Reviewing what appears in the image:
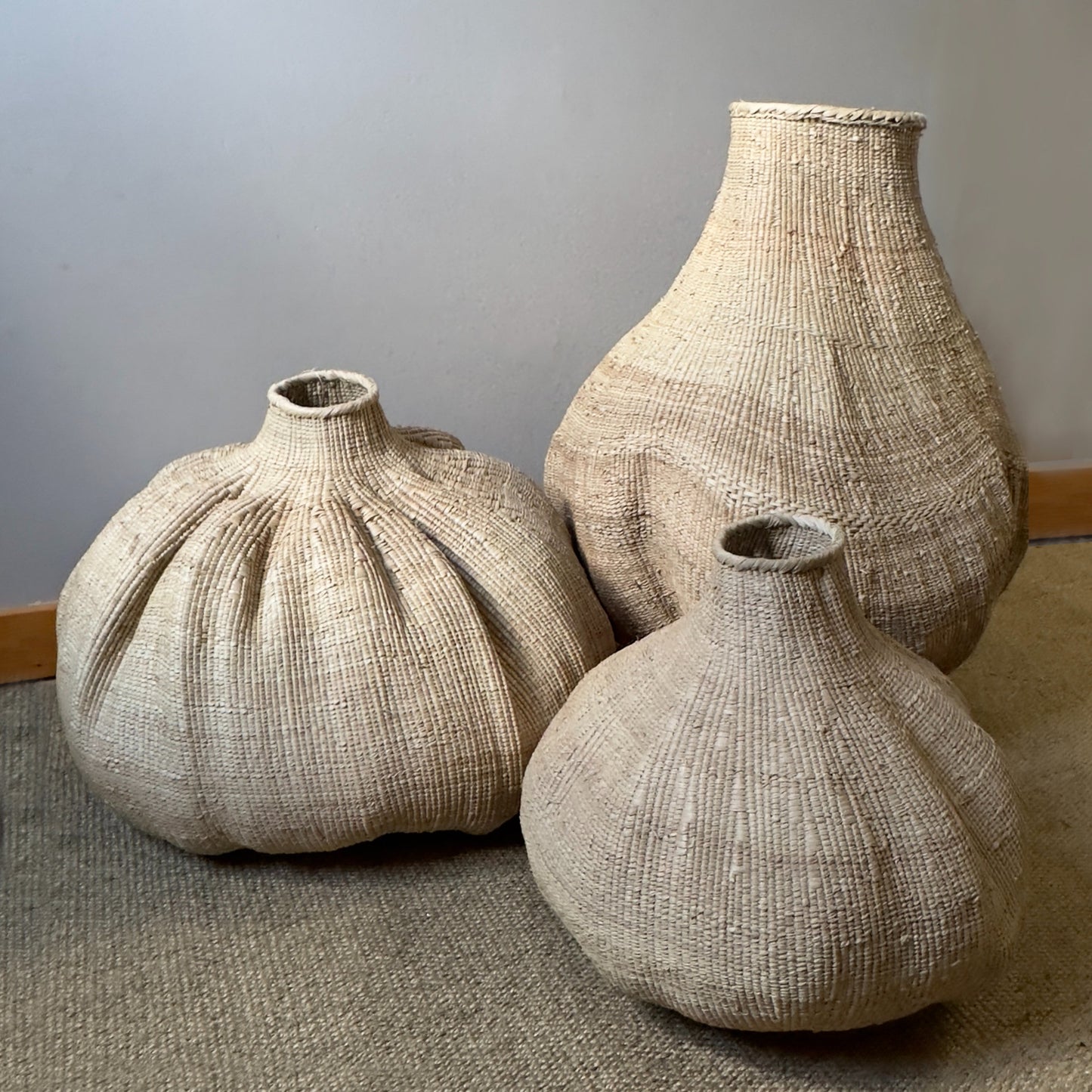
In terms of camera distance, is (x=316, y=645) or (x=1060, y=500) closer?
(x=316, y=645)

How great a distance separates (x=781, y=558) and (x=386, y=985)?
0.46 meters

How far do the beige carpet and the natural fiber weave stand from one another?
70mm

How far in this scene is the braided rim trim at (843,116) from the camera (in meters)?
1.11

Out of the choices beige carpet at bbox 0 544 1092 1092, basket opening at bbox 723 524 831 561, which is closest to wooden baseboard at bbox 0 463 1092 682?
beige carpet at bbox 0 544 1092 1092

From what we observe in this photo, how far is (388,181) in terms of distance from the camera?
59.0 inches

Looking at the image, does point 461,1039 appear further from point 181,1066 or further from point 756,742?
point 756,742

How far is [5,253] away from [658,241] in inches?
30.2

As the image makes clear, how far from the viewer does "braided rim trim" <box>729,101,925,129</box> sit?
111cm

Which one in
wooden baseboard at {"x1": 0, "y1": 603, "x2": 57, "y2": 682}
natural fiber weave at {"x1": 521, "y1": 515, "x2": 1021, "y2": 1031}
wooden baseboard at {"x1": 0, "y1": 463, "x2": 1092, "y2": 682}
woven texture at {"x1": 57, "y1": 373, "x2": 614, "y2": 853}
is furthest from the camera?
wooden baseboard at {"x1": 0, "y1": 463, "x2": 1092, "y2": 682}

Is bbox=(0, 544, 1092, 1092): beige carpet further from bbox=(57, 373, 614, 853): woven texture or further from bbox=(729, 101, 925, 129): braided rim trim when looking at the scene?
bbox=(729, 101, 925, 129): braided rim trim

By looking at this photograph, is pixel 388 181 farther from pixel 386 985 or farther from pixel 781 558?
pixel 386 985

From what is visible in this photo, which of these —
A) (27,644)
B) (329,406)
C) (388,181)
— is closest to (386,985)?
(329,406)

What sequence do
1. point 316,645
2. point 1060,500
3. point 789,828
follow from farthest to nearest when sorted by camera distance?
point 1060,500 → point 316,645 → point 789,828

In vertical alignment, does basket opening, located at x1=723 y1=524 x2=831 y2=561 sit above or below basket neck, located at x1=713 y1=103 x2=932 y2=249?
below
